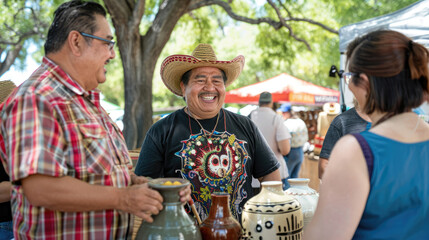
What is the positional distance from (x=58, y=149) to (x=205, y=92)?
135 centimetres

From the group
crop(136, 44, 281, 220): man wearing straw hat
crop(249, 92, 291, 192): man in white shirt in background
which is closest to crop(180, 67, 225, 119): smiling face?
crop(136, 44, 281, 220): man wearing straw hat

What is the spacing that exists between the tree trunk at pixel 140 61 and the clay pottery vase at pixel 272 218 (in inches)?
180

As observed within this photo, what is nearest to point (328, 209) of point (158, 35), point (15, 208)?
point (15, 208)

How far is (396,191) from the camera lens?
1.42m

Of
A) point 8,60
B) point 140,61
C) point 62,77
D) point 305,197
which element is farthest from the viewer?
point 8,60

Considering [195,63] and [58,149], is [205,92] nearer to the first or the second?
[195,63]

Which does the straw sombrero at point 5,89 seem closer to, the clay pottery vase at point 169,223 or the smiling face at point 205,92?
the smiling face at point 205,92

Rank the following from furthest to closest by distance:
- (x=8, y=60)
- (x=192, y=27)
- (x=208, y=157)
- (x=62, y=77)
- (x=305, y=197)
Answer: (x=8, y=60) → (x=192, y=27) → (x=208, y=157) → (x=305, y=197) → (x=62, y=77)

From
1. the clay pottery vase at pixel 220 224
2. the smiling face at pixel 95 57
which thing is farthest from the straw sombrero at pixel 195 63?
the clay pottery vase at pixel 220 224

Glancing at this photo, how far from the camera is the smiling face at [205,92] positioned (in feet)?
8.84

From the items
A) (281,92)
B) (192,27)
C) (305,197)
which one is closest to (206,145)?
(305,197)

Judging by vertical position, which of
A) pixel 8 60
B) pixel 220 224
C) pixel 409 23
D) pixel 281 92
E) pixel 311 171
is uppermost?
pixel 8 60

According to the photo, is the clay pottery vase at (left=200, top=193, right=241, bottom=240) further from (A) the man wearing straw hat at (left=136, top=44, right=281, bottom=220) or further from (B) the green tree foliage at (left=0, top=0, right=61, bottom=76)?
(B) the green tree foliage at (left=0, top=0, right=61, bottom=76)

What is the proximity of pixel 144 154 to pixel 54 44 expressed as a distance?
43.9 inches
